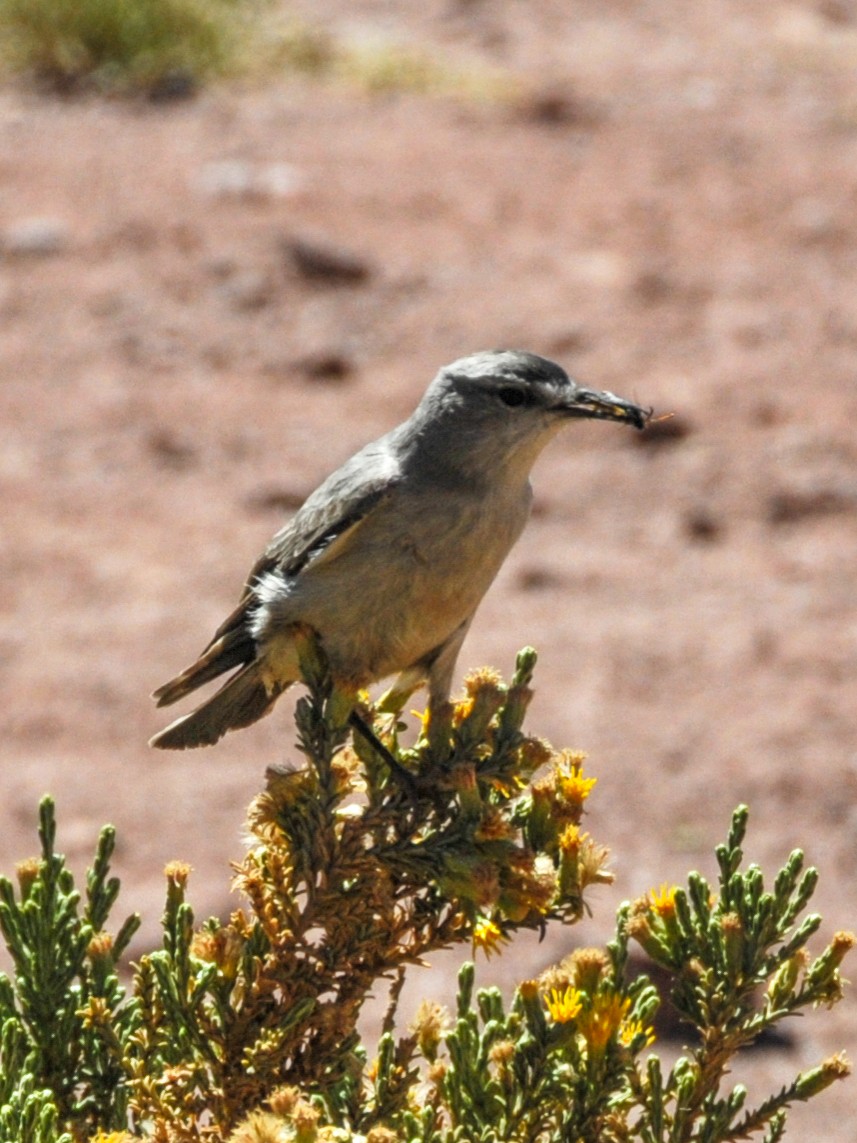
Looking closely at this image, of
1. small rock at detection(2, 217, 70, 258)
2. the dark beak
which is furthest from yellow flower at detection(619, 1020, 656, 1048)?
small rock at detection(2, 217, 70, 258)

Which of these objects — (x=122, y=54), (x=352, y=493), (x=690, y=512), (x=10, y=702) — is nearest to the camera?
(x=352, y=493)

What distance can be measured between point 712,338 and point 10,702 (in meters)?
4.91

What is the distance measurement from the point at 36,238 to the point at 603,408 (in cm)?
795

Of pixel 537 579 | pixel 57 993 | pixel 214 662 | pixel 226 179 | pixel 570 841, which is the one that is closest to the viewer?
pixel 570 841

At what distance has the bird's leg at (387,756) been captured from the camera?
3676 mm

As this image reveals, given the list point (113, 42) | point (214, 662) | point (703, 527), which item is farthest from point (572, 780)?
point (113, 42)

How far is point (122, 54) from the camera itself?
13617 mm

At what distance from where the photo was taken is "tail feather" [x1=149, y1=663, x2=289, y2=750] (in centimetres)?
452

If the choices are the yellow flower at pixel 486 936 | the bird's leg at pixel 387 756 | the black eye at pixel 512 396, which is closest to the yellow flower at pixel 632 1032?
the yellow flower at pixel 486 936

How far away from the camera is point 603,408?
4512mm

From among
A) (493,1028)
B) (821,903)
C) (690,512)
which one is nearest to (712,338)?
(690,512)

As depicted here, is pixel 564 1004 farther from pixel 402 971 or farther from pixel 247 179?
pixel 247 179

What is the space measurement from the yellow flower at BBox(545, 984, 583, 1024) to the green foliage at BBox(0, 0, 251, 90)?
11.0 m

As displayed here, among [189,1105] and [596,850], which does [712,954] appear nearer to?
[596,850]
